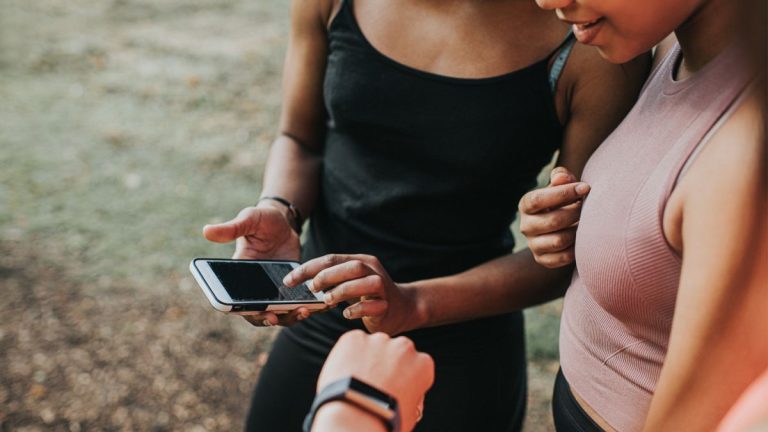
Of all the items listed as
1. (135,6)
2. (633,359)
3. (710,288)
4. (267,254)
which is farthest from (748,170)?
(135,6)

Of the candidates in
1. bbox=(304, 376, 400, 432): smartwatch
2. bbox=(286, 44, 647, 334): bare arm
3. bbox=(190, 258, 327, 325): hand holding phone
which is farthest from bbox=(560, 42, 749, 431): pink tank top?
bbox=(190, 258, 327, 325): hand holding phone

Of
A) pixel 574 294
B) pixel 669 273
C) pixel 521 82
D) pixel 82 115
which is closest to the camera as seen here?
pixel 669 273

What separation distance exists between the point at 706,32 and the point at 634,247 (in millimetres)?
386

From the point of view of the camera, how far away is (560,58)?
67.2 inches

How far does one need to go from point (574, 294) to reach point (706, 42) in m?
0.55

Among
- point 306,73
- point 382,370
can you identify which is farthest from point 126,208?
point 382,370

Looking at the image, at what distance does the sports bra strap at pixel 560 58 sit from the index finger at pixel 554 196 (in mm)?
304

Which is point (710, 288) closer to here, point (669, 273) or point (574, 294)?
point (669, 273)

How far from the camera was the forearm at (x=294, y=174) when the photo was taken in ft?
7.00

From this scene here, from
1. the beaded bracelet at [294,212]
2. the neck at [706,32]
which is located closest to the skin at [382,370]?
the neck at [706,32]

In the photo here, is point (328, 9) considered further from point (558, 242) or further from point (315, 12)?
point (558, 242)

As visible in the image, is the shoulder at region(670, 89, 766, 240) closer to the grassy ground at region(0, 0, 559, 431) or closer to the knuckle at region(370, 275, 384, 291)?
the knuckle at region(370, 275, 384, 291)

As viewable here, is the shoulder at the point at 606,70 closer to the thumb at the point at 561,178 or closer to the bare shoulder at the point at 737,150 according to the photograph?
the thumb at the point at 561,178

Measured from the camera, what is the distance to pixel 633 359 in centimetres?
144
